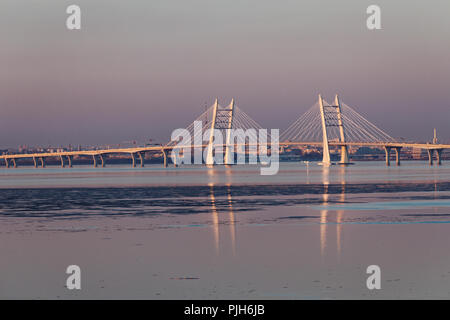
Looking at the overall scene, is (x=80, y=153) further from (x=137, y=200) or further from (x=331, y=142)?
(x=137, y=200)

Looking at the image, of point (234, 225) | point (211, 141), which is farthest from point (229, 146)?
point (234, 225)

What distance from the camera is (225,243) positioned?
18609 millimetres

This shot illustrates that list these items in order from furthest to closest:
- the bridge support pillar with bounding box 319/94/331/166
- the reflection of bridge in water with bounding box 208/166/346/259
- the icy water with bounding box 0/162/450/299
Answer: the bridge support pillar with bounding box 319/94/331/166 → the reflection of bridge in water with bounding box 208/166/346/259 → the icy water with bounding box 0/162/450/299

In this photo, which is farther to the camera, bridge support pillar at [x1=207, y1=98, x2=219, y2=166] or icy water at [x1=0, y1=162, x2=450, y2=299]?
bridge support pillar at [x1=207, y1=98, x2=219, y2=166]

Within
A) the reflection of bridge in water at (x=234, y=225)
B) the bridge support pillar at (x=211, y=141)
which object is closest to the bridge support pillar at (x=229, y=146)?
the bridge support pillar at (x=211, y=141)

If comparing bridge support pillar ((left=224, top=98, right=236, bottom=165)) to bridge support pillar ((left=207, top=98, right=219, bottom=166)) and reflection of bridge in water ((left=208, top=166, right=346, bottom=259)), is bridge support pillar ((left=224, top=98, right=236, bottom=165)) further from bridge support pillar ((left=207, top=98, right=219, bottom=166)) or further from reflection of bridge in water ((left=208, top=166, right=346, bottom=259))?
reflection of bridge in water ((left=208, top=166, right=346, bottom=259))

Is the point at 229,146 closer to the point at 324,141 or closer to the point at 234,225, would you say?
the point at 324,141

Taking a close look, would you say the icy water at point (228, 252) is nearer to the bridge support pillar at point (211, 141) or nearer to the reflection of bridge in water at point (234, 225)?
the reflection of bridge in water at point (234, 225)

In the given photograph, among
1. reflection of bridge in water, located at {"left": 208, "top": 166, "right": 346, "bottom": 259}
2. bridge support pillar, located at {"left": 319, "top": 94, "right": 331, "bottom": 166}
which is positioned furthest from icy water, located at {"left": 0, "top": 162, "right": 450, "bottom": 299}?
bridge support pillar, located at {"left": 319, "top": 94, "right": 331, "bottom": 166}

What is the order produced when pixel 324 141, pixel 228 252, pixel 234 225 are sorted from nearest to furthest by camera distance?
1. pixel 228 252
2. pixel 234 225
3. pixel 324 141

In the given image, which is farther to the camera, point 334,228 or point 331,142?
point 331,142

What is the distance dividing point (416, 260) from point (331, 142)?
11714 centimetres

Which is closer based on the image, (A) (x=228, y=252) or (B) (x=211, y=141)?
(A) (x=228, y=252)

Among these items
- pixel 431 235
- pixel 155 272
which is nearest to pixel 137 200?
pixel 431 235
